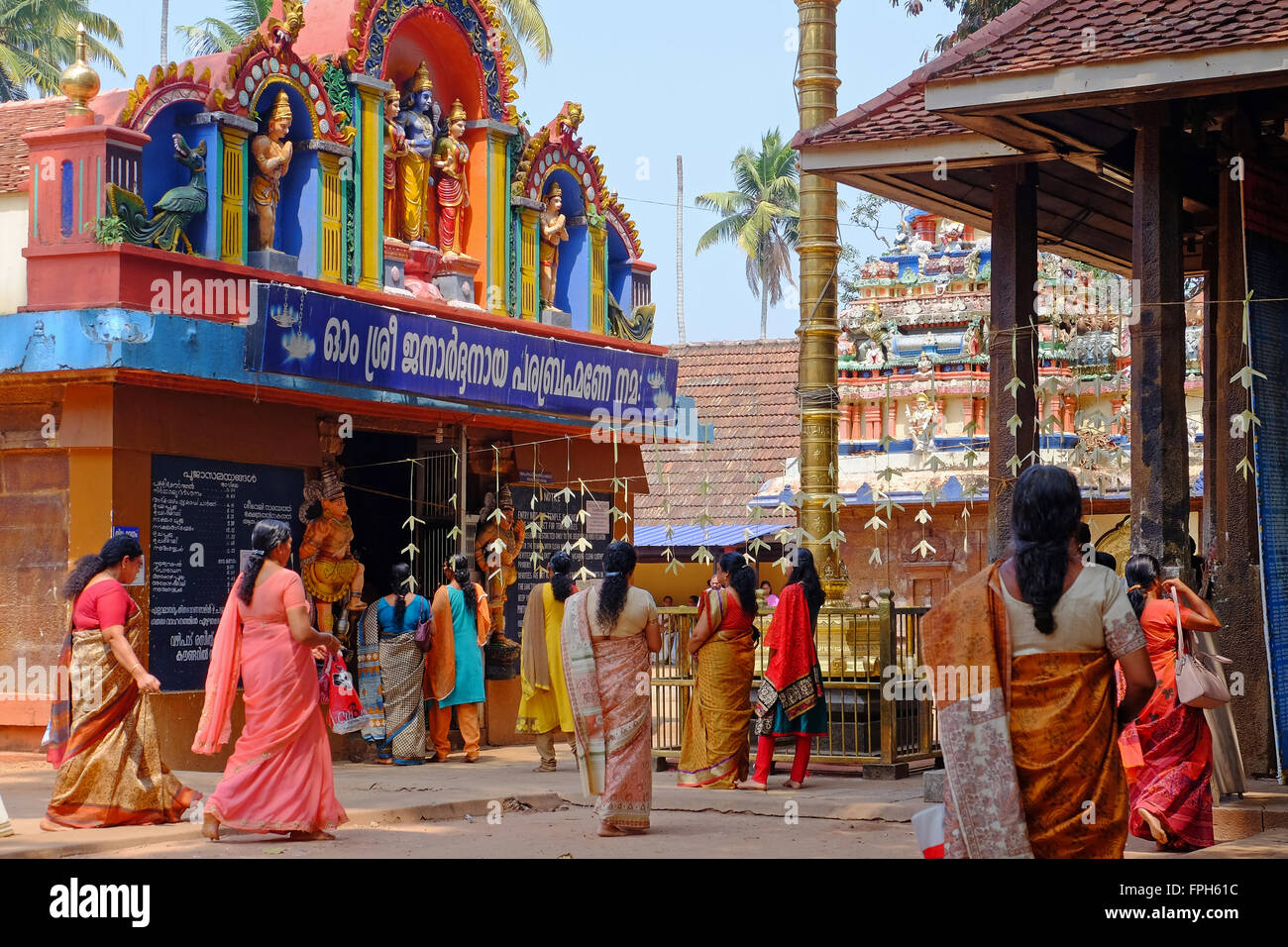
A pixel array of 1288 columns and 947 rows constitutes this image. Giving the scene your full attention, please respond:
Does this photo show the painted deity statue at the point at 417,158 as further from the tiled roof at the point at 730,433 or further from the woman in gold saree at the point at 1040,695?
the tiled roof at the point at 730,433

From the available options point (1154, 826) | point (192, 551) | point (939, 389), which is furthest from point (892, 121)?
point (939, 389)

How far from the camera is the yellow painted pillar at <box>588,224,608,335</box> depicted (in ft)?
58.7

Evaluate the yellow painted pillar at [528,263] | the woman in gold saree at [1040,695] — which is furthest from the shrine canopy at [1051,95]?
the yellow painted pillar at [528,263]

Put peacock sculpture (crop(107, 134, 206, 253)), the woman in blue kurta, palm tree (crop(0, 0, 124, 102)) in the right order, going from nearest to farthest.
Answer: peacock sculpture (crop(107, 134, 206, 253)) → the woman in blue kurta → palm tree (crop(0, 0, 124, 102))

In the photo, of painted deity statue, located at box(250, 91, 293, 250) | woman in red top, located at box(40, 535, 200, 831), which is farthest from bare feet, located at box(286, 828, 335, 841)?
painted deity statue, located at box(250, 91, 293, 250)

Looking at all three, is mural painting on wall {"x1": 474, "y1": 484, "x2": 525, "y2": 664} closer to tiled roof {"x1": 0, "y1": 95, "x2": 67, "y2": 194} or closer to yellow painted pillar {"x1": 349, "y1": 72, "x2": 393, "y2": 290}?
yellow painted pillar {"x1": 349, "y1": 72, "x2": 393, "y2": 290}

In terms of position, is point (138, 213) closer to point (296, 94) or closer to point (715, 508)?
point (296, 94)

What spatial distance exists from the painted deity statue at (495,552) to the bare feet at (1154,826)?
28.1ft

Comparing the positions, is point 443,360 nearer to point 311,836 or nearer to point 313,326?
point 313,326

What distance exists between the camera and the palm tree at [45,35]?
38.5 meters

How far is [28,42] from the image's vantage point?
39.6 m

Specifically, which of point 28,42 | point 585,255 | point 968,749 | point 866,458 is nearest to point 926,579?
point 866,458

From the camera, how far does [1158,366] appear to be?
29.9 ft

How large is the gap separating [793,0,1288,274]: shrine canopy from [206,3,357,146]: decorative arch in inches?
200
